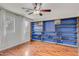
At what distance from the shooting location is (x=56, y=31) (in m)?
2.30

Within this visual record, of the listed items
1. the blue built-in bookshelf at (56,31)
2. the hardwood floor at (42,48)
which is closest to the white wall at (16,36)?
the hardwood floor at (42,48)

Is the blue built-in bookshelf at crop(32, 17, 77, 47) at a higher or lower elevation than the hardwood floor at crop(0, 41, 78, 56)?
higher

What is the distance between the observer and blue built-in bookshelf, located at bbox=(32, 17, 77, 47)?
2.24 m

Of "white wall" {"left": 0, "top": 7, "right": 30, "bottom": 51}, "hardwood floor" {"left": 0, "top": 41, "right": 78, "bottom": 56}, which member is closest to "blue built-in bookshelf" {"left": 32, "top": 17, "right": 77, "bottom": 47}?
"hardwood floor" {"left": 0, "top": 41, "right": 78, "bottom": 56}

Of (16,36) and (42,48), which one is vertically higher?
(16,36)

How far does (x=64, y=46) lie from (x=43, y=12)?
1.06m

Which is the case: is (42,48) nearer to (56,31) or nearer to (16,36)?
(56,31)

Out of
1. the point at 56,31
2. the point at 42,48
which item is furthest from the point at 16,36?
the point at 56,31

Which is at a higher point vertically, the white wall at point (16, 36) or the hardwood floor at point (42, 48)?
the white wall at point (16, 36)

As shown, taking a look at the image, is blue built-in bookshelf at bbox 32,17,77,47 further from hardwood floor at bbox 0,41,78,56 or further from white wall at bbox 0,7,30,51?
white wall at bbox 0,7,30,51

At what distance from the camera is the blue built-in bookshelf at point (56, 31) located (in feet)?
7.36

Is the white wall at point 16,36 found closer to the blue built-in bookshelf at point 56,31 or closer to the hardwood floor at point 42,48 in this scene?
the hardwood floor at point 42,48

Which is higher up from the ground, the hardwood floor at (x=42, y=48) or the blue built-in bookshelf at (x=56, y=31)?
the blue built-in bookshelf at (x=56, y=31)

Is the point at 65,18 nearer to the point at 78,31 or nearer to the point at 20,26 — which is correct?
the point at 78,31
